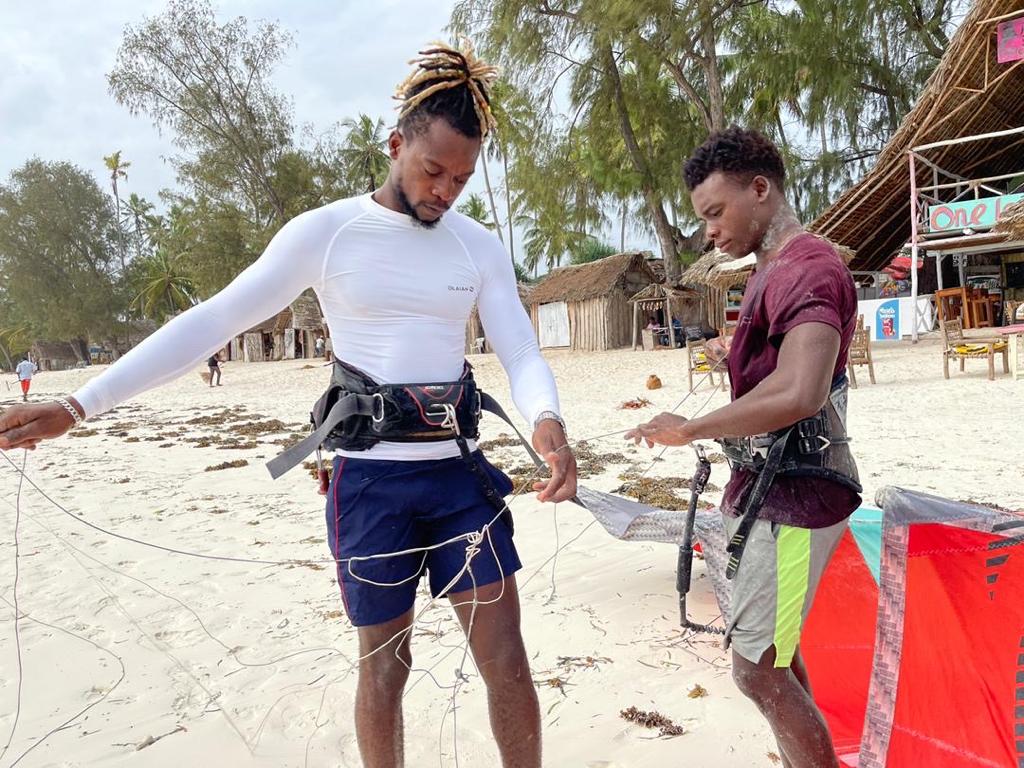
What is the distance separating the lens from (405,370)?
1.74 m

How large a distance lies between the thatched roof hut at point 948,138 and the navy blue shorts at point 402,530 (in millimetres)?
14218

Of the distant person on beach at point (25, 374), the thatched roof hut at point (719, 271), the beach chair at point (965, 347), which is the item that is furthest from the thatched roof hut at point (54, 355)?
the beach chair at point (965, 347)

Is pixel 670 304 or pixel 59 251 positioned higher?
pixel 59 251

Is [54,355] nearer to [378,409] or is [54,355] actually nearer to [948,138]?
[948,138]

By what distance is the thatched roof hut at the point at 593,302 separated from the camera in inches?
903

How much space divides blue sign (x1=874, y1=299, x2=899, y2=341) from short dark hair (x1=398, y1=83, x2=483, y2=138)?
16.0 metres

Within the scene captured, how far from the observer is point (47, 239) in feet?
141

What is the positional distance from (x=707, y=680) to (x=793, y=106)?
75.4 ft

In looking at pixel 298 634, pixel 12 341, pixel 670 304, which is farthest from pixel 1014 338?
pixel 12 341

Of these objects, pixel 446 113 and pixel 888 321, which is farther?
pixel 888 321

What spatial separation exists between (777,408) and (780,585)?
46 cm

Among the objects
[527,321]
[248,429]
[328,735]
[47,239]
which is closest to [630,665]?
[328,735]

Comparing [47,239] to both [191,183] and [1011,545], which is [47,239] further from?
[1011,545]

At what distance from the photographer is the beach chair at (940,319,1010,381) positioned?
958 centimetres
